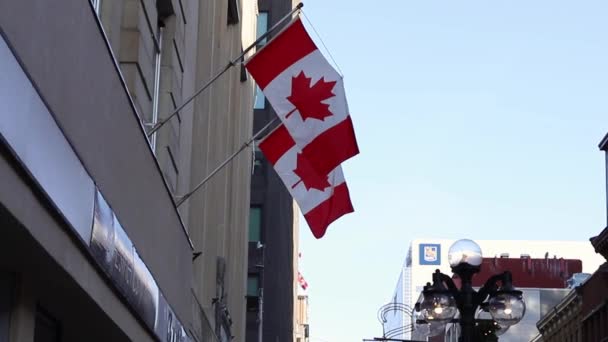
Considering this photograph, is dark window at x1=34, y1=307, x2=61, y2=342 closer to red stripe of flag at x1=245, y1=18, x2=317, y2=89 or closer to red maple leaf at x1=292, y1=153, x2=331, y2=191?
red stripe of flag at x1=245, y1=18, x2=317, y2=89

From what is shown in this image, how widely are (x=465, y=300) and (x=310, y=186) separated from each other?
318 centimetres

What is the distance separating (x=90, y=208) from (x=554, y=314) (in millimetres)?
75423

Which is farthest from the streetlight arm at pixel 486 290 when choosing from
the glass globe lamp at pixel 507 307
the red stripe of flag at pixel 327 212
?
the red stripe of flag at pixel 327 212

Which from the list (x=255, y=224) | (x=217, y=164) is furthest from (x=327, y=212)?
(x=255, y=224)

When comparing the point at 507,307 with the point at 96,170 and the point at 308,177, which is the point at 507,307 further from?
the point at 96,170

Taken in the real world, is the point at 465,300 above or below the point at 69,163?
above

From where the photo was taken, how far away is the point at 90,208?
10609 millimetres

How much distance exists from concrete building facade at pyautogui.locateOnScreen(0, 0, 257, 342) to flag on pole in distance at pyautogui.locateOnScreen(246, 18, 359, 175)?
147cm

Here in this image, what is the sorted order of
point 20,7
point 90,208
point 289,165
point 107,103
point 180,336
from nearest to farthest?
1. point 20,7
2. point 90,208
3. point 107,103
4. point 289,165
5. point 180,336

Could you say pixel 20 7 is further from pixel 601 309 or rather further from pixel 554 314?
pixel 554 314

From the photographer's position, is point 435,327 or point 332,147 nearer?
point 332,147

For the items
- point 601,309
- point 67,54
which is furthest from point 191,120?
point 601,309

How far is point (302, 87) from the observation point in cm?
→ 1506

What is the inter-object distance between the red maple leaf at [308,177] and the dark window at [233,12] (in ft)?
48.2
